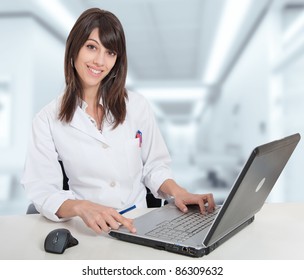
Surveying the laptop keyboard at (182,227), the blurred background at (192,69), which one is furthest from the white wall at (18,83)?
the laptop keyboard at (182,227)

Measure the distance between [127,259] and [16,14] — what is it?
15.8ft

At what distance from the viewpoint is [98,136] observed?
1624 mm

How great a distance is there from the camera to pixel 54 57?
5.59 m

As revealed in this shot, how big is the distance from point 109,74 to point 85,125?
0.98 ft

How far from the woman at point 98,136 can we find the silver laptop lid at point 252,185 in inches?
13.1

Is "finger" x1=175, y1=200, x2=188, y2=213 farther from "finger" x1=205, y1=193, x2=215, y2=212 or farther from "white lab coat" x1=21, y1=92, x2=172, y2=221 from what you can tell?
"white lab coat" x1=21, y1=92, x2=172, y2=221

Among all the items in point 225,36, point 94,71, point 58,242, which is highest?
point 225,36

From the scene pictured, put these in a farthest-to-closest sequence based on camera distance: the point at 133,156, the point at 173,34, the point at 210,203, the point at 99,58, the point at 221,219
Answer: the point at 173,34 → the point at 133,156 → the point at 99,58 → the point at 210,203 → the point at 221,219

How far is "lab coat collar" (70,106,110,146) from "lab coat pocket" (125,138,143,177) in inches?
4.8

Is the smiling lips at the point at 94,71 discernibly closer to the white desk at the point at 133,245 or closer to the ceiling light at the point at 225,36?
the white desk at the point at 133,245

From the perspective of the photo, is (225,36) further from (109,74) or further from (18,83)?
(109,74)

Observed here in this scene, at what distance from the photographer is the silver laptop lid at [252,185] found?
2.74 feet

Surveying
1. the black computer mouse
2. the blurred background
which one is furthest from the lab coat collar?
the blurred background

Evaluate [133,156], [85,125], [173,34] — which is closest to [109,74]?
[85,125]
